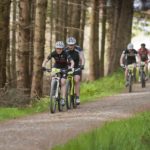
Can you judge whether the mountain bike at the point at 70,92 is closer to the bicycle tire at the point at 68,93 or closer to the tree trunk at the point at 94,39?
the bicycle tire at the point at 68,93

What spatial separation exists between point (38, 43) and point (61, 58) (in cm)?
544

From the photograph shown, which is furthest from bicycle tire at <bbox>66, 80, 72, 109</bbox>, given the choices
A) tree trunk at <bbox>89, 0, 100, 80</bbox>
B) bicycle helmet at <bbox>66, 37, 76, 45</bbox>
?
tree trunk at <bbox>89, 0, 100, 80</bbox>

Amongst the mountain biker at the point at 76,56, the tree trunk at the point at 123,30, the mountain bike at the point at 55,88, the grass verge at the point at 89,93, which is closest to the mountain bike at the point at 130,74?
the grass verge at the point at 89,93

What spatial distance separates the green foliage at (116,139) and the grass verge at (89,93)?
4555 millimetres

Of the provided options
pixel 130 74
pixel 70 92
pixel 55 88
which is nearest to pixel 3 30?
pixel 70 92

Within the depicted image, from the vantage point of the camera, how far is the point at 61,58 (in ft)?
48.2

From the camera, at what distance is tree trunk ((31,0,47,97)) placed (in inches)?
776

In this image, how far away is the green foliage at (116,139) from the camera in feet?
27.4

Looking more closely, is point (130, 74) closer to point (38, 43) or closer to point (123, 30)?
point (38, 43)

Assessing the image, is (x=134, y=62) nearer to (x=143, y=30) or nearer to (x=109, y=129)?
(x=109, y=129)

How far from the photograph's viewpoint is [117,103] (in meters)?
17.1

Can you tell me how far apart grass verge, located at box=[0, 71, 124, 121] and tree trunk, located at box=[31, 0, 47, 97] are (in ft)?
5.35

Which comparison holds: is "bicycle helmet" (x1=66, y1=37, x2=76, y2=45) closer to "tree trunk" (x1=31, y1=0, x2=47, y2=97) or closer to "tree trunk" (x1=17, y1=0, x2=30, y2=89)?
"tree trunk" (x1=17, y1=0, x2=30, y2=89)

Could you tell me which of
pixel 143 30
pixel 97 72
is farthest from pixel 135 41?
pixel 97 72
